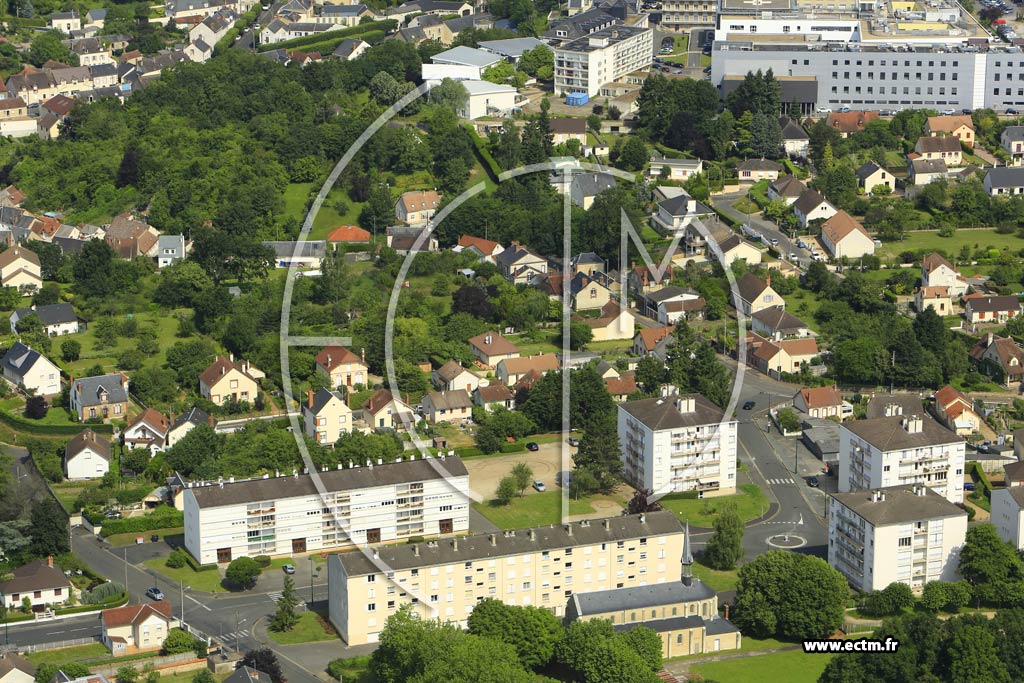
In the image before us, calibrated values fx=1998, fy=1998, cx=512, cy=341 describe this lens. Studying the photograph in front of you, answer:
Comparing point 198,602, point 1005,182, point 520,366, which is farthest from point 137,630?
point 1005,182

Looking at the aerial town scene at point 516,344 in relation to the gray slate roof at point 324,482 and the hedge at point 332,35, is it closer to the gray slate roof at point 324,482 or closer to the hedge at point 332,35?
the gray slate roof at point 324,482

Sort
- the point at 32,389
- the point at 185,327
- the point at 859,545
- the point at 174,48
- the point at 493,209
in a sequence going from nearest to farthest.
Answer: the point at 859,545 → the point at 32,389 → the point at 185,327 → the point at 493,209 → the point at 174,48

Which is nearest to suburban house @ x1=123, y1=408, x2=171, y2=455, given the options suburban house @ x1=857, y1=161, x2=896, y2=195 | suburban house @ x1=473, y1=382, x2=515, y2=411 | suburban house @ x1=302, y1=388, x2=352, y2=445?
suburban house @ x1=302, y1=388, x2=352, y2=445

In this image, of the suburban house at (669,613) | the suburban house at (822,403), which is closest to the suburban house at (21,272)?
the suburban house at (822,403)

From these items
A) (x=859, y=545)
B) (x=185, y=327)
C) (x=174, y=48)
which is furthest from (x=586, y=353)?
(x=174, y=48)

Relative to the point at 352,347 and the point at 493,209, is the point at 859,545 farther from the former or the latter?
the point at 493,209

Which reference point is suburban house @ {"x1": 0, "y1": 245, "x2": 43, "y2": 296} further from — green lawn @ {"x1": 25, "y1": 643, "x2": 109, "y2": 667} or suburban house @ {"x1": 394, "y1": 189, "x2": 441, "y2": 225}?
green lawn @ {"x1": 25, "y1": 643, "x2": 109, "y2": 667}
